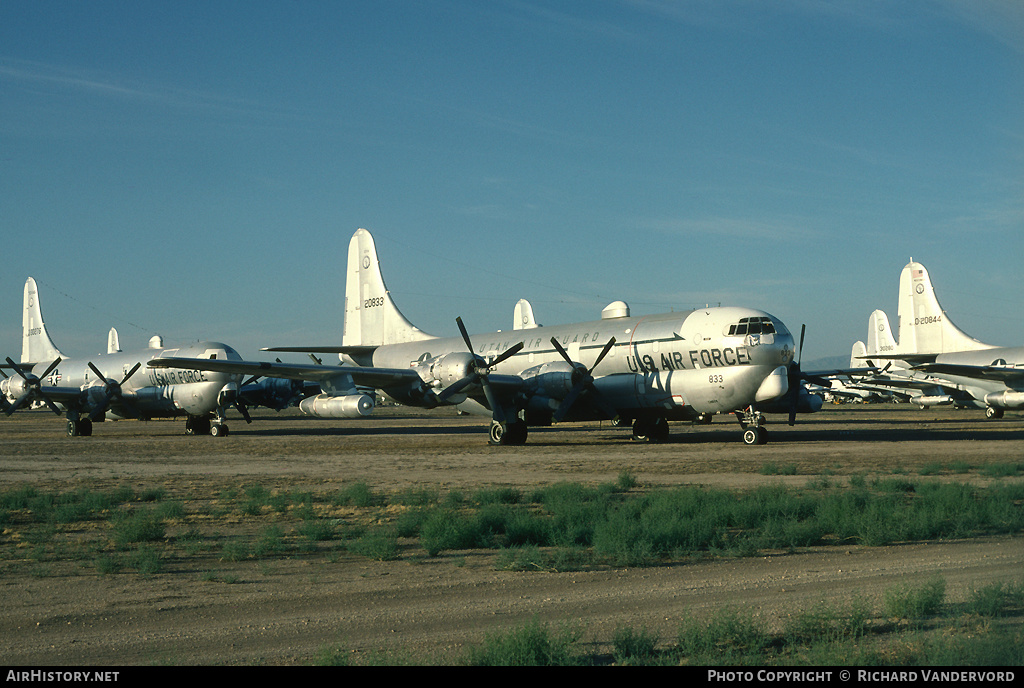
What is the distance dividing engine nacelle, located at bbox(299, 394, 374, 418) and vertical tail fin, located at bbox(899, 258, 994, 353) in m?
39.7

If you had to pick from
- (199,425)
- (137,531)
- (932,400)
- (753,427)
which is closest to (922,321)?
(932,400)

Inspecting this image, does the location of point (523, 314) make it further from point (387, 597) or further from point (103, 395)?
point (387, 597)

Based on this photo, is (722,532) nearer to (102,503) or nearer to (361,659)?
(361,659)

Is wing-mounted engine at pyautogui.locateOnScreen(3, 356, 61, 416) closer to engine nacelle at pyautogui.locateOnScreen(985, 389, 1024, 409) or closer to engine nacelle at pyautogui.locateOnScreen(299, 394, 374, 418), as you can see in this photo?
engine nacelle at pyautogui.locateOnScreen(299, 394, 374, 418)

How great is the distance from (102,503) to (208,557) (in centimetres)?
573

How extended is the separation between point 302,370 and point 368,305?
11.1m

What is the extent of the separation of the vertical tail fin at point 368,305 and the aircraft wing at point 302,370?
8.71 metres

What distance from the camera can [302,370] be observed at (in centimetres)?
3550

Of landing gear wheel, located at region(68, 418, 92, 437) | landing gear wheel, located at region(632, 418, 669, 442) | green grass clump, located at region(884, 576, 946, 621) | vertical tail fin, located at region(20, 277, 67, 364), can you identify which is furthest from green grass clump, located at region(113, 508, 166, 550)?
vertical tail fin, located at region(20, 277, 67, 364)

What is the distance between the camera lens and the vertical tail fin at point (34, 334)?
60125 mm

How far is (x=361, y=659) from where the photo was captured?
6.41 m

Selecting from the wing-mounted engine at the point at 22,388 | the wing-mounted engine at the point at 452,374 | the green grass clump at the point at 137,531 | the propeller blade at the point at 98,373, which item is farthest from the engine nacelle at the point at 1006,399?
the wing-mounted engine at the point at 22,388

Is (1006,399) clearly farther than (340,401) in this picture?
Yes

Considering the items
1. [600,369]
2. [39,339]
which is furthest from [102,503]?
[39,339]
